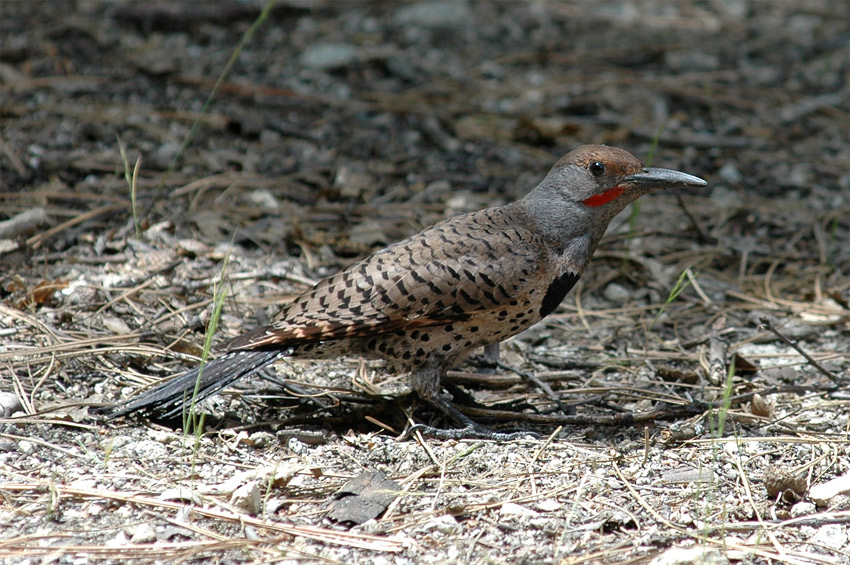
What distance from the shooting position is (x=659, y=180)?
3.72 metres

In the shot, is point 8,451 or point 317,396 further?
point 317,396

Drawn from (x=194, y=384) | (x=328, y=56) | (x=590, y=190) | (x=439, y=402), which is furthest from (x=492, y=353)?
(x=328, y=56)

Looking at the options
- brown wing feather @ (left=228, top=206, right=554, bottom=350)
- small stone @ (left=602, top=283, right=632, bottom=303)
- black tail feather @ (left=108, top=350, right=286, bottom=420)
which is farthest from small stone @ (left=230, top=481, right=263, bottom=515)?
small stone @ (left=602, top=283, right=632, bottom=303)

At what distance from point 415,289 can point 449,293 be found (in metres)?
0.13

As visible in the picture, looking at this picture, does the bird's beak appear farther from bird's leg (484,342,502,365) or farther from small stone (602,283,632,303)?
small stone (602,283,632,303)

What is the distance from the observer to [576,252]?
3.83 m

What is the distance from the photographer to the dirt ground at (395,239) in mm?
2863

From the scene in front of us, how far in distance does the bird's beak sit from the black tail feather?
156 centimetres

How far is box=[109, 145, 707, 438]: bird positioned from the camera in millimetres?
3480

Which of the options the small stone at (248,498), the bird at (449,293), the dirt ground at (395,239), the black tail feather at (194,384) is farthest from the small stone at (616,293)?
the small stone at (248,498)

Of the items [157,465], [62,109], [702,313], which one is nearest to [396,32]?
[62,109]

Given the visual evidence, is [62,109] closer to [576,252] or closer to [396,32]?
[396,32]

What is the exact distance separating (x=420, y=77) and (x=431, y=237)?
3588mm

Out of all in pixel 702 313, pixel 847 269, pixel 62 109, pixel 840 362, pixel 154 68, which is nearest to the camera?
pixel 840 362
